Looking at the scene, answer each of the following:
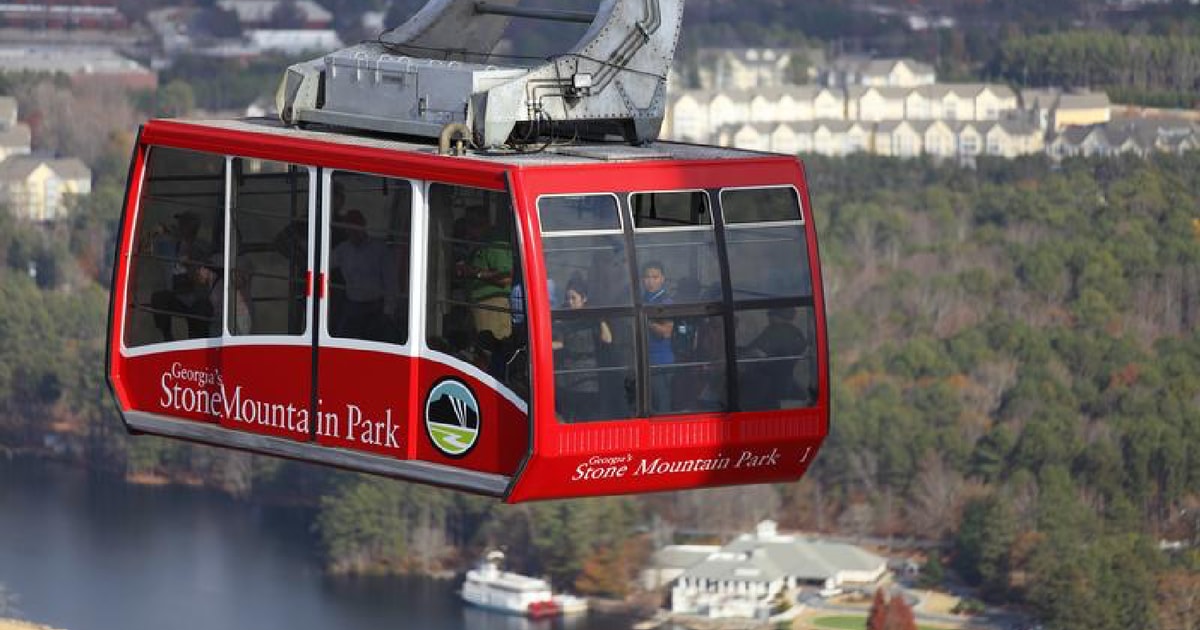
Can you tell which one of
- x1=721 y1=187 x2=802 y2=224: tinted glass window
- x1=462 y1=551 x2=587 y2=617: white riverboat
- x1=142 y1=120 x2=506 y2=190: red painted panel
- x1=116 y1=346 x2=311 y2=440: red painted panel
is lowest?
x1=462 y1=551 x2=587 y2=617: white riverboat

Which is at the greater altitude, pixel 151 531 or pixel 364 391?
pixel 364 391

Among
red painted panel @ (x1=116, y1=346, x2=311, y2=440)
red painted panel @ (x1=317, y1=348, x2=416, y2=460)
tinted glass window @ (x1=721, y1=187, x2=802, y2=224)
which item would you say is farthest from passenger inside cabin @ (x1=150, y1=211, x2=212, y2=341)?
tinted glass window @ (x1=721, y1=187, x2=802, y2=224)

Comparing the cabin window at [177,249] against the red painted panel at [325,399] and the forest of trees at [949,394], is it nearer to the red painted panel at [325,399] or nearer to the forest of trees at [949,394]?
the red painted panel at [325,399]

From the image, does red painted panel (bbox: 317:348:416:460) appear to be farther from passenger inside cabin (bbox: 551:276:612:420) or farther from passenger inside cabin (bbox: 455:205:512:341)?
passenger inside cabin (bbox: 551:276:612:420)

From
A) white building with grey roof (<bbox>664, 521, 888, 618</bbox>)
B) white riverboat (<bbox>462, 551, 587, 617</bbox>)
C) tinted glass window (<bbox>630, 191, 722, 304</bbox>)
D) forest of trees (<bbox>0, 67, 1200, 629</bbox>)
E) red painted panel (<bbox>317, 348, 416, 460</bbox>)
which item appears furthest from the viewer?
forest of trees (<bbox>0, 67, 1200, 629</bbox>)

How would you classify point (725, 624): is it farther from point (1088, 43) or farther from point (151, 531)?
point (1088, 43)

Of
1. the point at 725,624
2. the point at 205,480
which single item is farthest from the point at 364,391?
the point at 205,480
